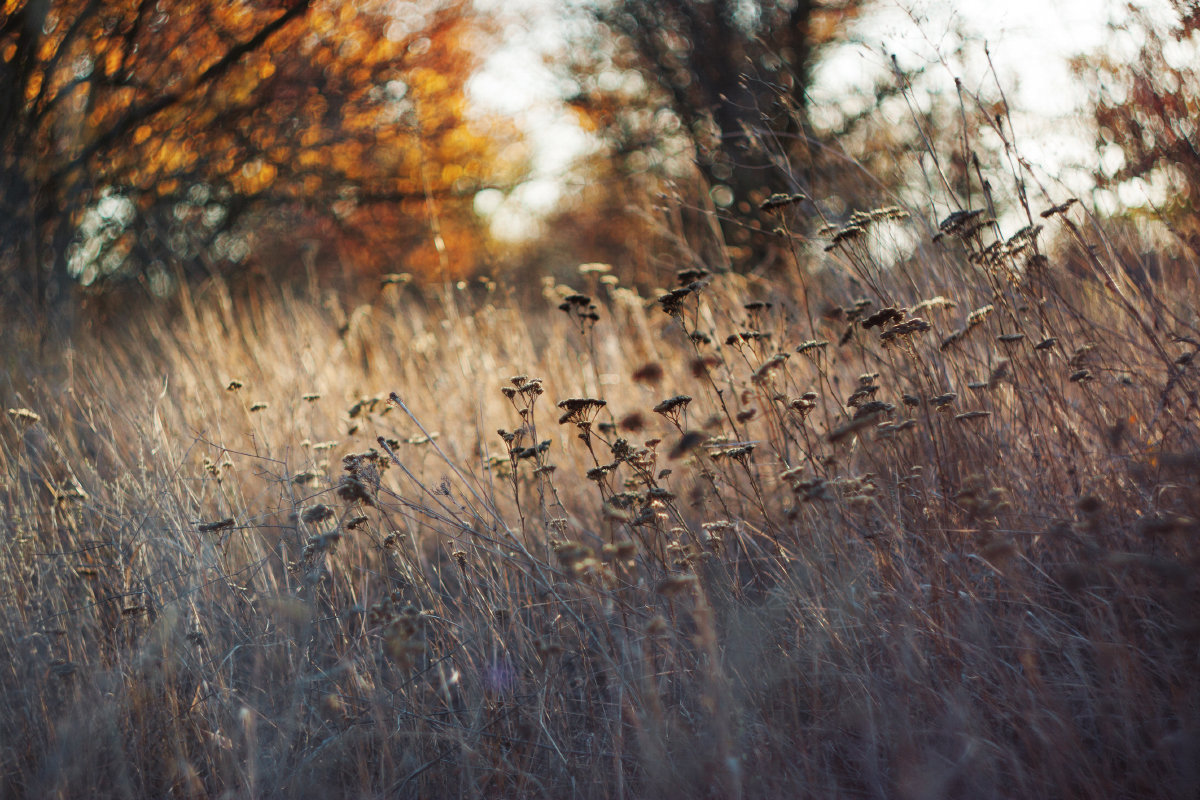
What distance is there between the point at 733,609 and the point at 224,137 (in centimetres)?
670

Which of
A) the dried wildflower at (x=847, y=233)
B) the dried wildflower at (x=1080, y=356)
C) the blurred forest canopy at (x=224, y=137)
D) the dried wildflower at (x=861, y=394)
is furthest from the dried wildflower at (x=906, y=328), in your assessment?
the blurred forest canopy at (x=224, y=137)

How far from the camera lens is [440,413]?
3.84 m

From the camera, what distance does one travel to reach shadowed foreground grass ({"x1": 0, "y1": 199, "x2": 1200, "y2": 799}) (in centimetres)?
152

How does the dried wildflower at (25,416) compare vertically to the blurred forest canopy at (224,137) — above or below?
below

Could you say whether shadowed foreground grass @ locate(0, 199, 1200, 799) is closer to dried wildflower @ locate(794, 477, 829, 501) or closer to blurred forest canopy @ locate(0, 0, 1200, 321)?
dried wildflower @ locate(794, 477, 829, 501)

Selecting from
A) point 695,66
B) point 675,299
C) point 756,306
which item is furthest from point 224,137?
point 675,299

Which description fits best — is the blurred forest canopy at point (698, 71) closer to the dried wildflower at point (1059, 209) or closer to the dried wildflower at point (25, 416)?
the dried wildflower at point (1059, 209)

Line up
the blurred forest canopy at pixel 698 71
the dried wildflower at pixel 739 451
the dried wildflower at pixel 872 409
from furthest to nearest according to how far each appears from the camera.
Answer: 1. the blurred forest canopy at pixel 698 71
2. the dried wildflower at pixel 739 451
3. the dried wildflower at pixel 872 409

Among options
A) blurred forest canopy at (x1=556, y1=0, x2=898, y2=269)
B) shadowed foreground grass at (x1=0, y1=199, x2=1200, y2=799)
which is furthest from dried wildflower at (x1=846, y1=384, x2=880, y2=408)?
blurred forest canopy at (x1=556, y1=0, x2=898, y2=269)

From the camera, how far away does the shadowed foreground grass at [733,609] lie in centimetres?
152

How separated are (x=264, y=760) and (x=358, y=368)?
3.37 meters

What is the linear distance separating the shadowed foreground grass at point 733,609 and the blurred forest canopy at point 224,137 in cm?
181

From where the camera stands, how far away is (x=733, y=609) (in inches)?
76.7

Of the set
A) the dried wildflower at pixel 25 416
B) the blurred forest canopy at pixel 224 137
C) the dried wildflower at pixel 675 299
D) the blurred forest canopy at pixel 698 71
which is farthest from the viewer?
the blurred forest canopy at pixel 698 71
